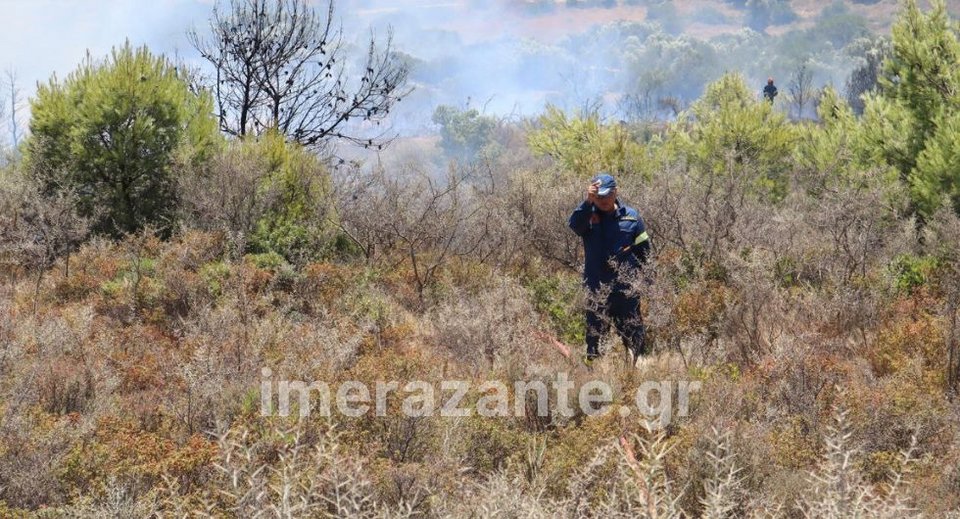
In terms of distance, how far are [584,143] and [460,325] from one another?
422 inches

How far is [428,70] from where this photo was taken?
133m

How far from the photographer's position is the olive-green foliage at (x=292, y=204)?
30.3 feet

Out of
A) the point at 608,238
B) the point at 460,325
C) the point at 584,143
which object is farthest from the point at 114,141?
the point at 584,143

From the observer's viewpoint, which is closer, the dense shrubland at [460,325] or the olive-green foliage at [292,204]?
the dense shrubland at [460,325]

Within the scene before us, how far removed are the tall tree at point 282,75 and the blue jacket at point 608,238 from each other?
9771mm

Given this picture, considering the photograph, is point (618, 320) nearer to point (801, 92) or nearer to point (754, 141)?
point (754, 141)

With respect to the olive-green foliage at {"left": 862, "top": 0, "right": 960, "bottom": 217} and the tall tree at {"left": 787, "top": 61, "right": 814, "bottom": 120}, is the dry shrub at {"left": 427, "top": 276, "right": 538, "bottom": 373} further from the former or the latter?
the tall tree at {"left": 787, "top": 61, "right": 814, "bottom": 120}

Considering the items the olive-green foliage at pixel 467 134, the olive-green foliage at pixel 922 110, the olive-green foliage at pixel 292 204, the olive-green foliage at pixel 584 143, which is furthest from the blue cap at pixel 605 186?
the olive-green foliage at pixel 467 134

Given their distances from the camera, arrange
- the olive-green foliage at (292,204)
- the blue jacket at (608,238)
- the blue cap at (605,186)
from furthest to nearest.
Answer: the olive-green foliage at (292,204)
the blue jacket at (608,238)
the blue cap at (605,186)

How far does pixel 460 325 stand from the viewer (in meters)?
5.77

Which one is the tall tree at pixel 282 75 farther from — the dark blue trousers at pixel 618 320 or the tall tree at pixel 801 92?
the tall tree at pixel 801 92

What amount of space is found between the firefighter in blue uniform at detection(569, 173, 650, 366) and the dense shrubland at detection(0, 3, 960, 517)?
28cm

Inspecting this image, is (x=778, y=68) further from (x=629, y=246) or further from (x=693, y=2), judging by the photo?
(x=629, y=246)

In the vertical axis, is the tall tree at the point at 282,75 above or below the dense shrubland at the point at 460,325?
above
